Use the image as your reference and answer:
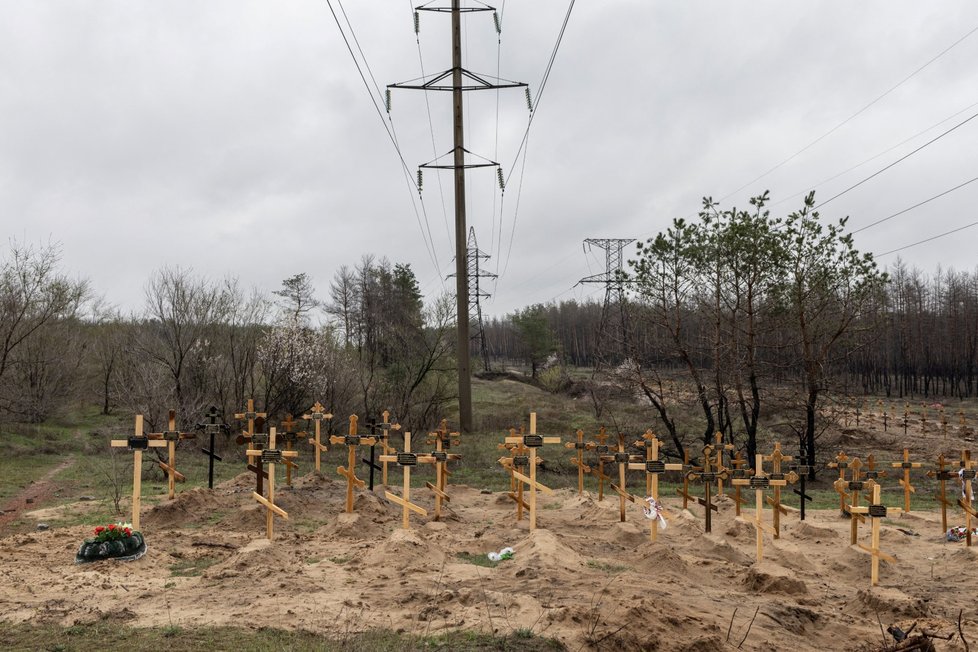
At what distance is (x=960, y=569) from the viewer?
10664mm

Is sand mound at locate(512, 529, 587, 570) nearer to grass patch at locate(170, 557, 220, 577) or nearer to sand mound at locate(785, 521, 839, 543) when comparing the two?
grass patch at locate(170, 557, 220, 577)

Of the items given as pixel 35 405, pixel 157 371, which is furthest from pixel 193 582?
pixel 35 405

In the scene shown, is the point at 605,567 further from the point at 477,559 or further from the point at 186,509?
the point at 186,509

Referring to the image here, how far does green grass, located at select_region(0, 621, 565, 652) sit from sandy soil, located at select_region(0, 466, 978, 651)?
0.24 meters

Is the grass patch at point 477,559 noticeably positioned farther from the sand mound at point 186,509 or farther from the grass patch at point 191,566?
the sand mound at point 186,509

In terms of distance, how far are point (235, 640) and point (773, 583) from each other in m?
6.06

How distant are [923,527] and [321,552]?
37.9 ft

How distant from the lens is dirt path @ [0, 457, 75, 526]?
1297 centimetres

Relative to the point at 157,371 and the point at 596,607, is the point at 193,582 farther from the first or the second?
the point at 157,371

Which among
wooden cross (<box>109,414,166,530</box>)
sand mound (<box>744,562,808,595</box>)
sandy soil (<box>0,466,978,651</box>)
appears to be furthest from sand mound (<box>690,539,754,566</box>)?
wooden cross (<box>109,414,166,530</box>)

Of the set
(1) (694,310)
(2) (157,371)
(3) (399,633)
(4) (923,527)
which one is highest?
(1) (694,310)

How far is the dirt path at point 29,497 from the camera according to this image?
12968 mm

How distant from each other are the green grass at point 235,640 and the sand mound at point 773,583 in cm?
388

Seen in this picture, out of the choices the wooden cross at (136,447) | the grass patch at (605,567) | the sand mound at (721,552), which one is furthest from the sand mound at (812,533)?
the wooden cross at (136,447)
